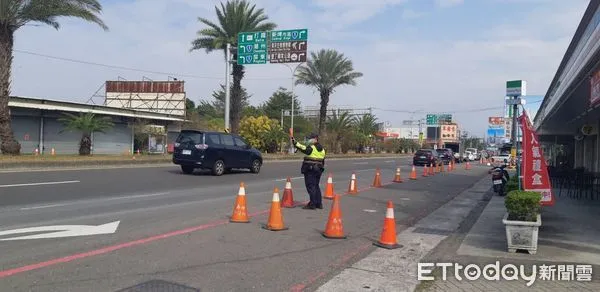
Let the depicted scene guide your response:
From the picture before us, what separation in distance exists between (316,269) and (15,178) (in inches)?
542

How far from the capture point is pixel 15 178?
17.0 metres

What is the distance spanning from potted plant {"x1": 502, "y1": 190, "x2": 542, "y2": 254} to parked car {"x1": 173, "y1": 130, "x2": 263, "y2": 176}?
49.1 ft

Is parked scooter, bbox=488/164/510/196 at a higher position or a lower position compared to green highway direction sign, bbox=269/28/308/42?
lower

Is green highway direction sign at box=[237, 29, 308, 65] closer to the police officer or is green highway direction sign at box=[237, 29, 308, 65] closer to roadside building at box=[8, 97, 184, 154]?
roadside building at box=[8, 97, 184, 154]

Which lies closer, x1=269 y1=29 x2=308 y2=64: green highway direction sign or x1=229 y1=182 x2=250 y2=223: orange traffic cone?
x1=229 y1=182 x2=250 y2=223: orange traffic cone

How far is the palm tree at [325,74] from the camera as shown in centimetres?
5359

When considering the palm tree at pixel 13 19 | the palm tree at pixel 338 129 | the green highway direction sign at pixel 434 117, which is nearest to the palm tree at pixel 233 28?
the palm tree at pixel 13 19

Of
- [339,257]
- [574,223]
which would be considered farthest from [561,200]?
[339,257]

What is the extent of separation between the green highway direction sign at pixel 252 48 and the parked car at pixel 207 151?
1194 cm

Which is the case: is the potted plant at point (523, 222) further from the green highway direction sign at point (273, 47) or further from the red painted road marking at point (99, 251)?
the green highway direction sign at point (273, 47)

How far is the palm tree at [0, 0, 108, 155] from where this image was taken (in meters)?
23.2

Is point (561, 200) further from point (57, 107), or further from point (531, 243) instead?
point (57, 107)

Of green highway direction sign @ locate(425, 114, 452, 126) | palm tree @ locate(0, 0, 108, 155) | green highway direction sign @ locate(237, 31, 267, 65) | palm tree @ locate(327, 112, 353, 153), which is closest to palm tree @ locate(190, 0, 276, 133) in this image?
green highway direction sign @ locate(237, 31, 267, 65)

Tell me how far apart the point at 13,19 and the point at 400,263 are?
73.2 feet
